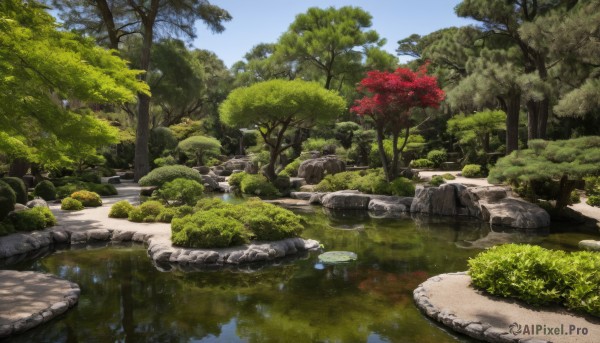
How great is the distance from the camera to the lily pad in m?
10.9

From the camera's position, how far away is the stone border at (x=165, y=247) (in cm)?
1068

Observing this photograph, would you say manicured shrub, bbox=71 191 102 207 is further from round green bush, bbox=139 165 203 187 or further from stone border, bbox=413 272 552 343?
stone border, bbox=413 272 552 343

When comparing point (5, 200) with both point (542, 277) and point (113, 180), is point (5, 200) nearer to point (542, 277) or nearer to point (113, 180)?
point (542, 277)

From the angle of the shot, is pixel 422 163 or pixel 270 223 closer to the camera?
pixel 270 223

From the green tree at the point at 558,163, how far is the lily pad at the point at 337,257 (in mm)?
6574

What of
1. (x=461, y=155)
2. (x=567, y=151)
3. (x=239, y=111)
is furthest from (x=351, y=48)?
(x=567, y=151)

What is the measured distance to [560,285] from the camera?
7219mm

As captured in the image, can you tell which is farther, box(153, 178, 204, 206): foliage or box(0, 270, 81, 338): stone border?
box(153, 178, 204, 206): foliage

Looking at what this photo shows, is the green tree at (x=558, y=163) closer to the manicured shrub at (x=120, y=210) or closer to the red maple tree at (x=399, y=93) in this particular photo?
the red maple tree at (x=399, y=93)

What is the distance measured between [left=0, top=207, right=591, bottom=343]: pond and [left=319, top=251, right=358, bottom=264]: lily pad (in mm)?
258

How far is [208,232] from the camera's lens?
11023 millimetres

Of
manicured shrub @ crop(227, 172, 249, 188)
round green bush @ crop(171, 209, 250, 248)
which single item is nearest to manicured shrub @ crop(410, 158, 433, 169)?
manicured shrub @ crop(227, 172, 249, 188)

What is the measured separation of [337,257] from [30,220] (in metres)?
9.21

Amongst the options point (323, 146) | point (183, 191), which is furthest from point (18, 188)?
point (323, 146)
